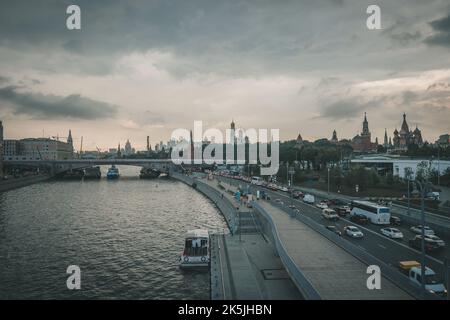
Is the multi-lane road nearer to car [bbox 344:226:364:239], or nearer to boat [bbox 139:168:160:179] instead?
car [bbox 344:226:364:239]

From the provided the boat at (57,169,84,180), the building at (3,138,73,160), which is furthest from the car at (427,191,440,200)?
the building at (3,138,73,160)

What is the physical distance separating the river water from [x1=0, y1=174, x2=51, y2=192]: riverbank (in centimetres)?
2032

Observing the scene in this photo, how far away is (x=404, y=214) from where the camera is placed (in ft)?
117

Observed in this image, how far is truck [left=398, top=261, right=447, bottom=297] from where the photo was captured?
16.8m

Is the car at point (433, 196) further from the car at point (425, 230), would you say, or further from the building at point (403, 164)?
the car at point (425, 230)

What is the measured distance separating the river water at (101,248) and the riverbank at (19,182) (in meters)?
20.3

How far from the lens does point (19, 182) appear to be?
83.2 m

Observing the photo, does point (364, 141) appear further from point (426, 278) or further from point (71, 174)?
point (426, 278)

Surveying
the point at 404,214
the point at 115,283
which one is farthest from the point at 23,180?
the point at 404,214

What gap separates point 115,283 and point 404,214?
28.8 m

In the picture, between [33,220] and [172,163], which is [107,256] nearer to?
[33,220]

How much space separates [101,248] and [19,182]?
64463mm

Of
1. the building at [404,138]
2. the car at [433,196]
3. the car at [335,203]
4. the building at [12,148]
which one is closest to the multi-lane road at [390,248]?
the car at [335,203]

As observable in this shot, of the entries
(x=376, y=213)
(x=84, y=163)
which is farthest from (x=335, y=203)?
(x=84, y=163)
